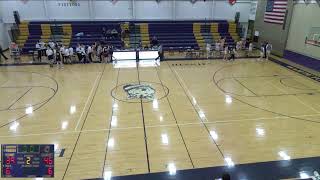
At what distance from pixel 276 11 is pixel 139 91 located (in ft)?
44.9

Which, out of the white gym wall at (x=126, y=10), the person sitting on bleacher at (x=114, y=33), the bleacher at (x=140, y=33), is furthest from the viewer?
the white gym wall at (x=126, y=10)

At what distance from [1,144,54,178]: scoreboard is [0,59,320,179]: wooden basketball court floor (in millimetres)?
2095

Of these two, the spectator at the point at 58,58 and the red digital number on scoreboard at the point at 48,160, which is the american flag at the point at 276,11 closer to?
the spectator at the point at 58,58

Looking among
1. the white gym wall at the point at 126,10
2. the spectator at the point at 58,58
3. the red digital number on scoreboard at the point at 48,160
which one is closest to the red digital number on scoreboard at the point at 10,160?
the red digital number on scoreboard at the point at 48,160

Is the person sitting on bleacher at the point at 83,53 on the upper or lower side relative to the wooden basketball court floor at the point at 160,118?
upper

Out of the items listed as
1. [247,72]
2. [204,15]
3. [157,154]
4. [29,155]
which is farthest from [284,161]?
[204,15]

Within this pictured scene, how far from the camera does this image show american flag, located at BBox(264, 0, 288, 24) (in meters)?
19.3

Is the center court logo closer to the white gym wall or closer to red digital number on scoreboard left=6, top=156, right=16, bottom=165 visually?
red digital number on scoreboard left=6, top=156, right=16, bottom=165

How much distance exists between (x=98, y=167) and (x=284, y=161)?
5.09 m

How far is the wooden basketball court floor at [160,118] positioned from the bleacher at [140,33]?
7286 millimetres

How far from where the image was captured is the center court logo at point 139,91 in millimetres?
12110

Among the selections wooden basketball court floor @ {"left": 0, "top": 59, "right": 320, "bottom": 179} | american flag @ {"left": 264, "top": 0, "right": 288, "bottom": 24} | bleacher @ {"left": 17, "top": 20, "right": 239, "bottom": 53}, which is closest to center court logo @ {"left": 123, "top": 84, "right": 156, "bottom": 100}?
wooden basketball court floor @ {"left": 0, "top": 59, "right": 320, "bottom": 179}

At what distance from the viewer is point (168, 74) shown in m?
15.8

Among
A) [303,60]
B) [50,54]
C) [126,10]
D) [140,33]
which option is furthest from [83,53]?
[303,60]
